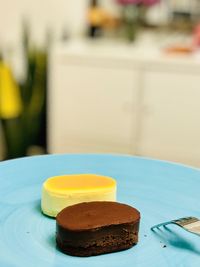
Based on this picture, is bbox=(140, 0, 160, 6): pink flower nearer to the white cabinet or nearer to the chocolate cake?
the white cabinet

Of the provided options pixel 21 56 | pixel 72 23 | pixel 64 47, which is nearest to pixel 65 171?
pixel 64 47

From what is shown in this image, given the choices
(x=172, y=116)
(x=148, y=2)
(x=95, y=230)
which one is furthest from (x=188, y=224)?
(x=148, y=2)

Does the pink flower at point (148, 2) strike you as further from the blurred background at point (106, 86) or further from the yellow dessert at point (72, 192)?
the yellow dessert at point (72, 192)

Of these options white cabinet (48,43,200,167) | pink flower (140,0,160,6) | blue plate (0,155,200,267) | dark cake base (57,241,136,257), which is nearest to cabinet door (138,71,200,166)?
white cabinet (48,43,200,167)

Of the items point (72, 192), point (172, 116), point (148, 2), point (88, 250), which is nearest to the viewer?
point (88, 250)

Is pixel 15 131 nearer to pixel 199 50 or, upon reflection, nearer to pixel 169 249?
pixel 199 50

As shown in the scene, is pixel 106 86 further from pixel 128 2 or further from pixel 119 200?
pixel 119 200
